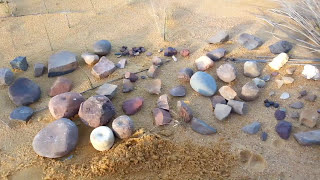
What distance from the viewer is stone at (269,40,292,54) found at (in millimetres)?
3275

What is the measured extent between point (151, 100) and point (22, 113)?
3.46ft

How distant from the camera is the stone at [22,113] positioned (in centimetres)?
270

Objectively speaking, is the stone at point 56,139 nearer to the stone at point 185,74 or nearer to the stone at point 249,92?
the stone at point 185,74

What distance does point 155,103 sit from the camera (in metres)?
2.86

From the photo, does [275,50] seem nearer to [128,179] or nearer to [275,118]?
[275,118]

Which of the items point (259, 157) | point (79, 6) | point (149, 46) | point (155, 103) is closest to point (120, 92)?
point (155, 103)

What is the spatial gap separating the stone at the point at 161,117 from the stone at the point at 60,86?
832 millimetres

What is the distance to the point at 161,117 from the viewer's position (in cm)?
266

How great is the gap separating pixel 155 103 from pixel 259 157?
0.94 metres

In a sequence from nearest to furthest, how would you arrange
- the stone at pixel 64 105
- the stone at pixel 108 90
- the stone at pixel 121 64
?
the stone at pixel 64 105, the stone at pixel 108 90, the stone at pixel 121 64

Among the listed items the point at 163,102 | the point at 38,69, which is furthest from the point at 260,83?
the point at 38,69

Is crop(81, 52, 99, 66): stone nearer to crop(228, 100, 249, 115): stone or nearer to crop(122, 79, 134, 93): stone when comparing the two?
crop(122, 79, 134, 93): stone

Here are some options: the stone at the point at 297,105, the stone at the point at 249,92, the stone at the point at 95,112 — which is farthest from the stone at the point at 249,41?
the stone at the point at 95,112

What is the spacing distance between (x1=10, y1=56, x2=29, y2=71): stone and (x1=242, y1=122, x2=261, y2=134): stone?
206 cm
